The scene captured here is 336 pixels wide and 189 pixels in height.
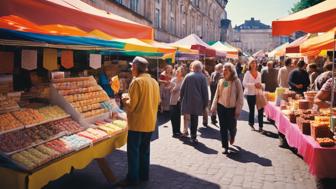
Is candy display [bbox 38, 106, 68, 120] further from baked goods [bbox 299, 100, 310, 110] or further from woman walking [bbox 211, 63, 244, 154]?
baked goods [bbox 299, 100, 310, 110]

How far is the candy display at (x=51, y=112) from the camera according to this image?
497 centimetres

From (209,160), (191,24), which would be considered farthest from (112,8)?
(191,24)

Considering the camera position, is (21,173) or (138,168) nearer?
(21,173)

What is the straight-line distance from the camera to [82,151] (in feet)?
15.0

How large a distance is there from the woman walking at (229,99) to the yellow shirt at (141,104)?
2.20 metres

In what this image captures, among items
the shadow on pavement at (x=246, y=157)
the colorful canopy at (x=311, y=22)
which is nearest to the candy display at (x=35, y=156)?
the colorful canopy at (x=311, y=22)

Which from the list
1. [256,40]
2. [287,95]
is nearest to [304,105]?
[287,95]

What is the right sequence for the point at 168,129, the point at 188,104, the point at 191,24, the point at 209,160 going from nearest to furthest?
the point at 209,160, the point at 188,104, the point at 168,129, the point at 191,24

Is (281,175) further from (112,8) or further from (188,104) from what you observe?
(112,8)

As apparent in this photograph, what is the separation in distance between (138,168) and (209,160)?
5.83 feet

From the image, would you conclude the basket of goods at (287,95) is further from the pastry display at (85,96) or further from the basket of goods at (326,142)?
the pastry display at (85,96)

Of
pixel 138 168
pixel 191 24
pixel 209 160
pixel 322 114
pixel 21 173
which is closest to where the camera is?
pixel 21 173

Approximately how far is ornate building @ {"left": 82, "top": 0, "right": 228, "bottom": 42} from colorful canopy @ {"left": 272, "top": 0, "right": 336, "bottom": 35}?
10.6m

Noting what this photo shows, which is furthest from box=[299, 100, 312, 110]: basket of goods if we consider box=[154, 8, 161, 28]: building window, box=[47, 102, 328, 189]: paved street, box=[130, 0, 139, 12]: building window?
box=[154, 8, 161, 28]: building window
